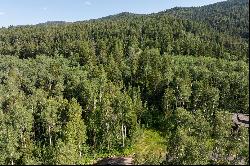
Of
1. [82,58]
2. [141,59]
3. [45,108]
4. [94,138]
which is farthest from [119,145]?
[82,58]

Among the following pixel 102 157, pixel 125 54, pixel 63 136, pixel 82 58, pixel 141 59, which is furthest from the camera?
pixel 125 54

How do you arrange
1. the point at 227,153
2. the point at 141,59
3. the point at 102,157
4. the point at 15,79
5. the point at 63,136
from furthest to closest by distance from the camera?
the point at 141,59 < the point at 15,79 < the point at 102,157 < the point at 63,136 < the point at 227,153

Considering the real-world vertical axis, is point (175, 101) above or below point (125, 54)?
below

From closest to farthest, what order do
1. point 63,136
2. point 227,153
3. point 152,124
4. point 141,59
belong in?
point 227,153
point 63,136
point 152,124
point 141,59

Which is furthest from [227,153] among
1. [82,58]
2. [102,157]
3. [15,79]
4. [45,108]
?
[82,58]

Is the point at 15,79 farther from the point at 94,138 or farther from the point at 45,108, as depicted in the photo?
the point at 94,138

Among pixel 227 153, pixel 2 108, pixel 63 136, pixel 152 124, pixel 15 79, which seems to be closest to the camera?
pixel 227 153

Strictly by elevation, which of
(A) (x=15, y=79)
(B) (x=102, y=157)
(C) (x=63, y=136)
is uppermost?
(A) (x=15, y=79)

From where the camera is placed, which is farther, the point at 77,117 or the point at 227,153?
the point at 77,117

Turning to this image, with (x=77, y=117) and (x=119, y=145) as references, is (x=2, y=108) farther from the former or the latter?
(x=119, y=145)
